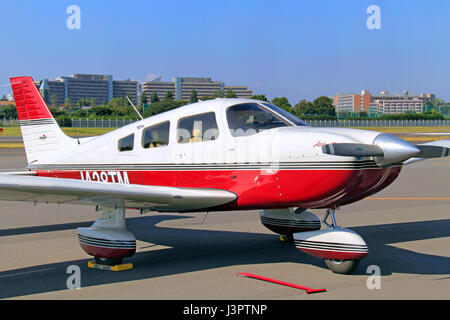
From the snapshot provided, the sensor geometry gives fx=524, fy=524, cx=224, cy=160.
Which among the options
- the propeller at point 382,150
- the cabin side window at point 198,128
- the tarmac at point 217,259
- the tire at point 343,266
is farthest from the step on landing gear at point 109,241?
the propeller at point 382,150

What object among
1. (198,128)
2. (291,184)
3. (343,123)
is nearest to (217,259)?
(291,184)

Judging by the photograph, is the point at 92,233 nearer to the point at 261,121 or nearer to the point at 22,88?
the point at 261,121

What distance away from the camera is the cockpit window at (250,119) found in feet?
23.4

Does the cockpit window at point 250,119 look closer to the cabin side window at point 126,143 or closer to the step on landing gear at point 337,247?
the step on landing gear at point 337,247

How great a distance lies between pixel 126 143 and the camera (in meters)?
8.18

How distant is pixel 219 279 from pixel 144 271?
115cm

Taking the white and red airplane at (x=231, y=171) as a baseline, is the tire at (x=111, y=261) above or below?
below

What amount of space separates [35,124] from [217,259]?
4.86 metres

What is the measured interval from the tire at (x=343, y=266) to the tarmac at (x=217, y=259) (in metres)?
0.08

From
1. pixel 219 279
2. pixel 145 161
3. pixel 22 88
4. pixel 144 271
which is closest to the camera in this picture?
pixel 219 279

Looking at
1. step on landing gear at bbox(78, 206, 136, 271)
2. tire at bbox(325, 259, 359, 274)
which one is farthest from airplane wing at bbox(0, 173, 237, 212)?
tire at bbox(325, 259, 359, 274)

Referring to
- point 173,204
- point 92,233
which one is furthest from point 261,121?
point 92,233

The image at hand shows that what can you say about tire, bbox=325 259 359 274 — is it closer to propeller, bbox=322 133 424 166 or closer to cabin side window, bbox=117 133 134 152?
propeller, bbox=322 133 424 166

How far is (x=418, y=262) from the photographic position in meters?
7.48
